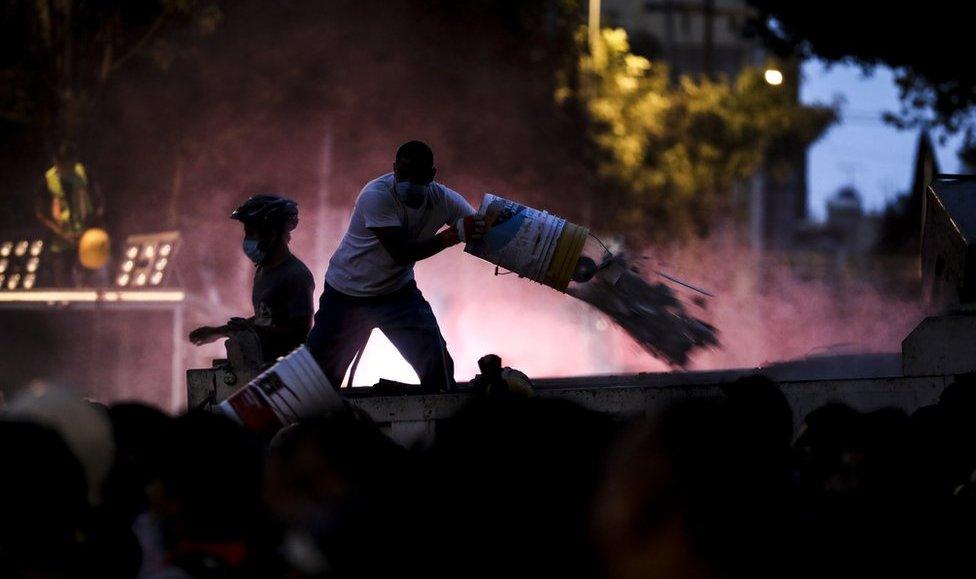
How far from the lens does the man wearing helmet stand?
6.61 meters

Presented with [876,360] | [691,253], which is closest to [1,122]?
[876,360]

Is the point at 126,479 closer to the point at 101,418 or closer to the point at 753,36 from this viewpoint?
the point at 101,418

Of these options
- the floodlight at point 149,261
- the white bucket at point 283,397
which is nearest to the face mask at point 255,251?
the white bucket at point 283,397

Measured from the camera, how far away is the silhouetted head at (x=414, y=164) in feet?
21.5

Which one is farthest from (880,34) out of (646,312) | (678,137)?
(678,137)

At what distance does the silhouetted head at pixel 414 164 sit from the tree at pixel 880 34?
9.00 meters

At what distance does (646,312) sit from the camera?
6723 mm

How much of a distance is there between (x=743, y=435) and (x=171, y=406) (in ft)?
40.0

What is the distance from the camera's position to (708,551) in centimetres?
274

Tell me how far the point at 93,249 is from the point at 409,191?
1025 cm

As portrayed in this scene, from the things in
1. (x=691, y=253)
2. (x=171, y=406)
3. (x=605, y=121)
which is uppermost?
(x=605, y=121)

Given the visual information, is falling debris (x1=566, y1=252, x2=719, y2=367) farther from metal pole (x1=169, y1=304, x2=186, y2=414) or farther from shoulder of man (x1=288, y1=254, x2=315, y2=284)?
metal pole (x1=169, y1=304, x2=186, y2=414)

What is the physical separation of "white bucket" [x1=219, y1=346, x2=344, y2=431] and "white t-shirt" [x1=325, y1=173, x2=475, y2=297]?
1437 millimetres

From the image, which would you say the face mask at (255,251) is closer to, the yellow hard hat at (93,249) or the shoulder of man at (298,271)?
the shoulder of man at (298,271)
